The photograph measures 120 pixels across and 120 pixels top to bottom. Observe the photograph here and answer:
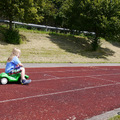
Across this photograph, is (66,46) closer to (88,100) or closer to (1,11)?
(1,11)

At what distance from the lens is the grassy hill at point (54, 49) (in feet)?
63.3

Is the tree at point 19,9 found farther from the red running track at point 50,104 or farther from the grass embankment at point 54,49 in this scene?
the red running track at point 50,104

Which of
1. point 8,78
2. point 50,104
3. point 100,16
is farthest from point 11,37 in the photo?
point 50,104

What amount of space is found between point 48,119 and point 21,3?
733 inches

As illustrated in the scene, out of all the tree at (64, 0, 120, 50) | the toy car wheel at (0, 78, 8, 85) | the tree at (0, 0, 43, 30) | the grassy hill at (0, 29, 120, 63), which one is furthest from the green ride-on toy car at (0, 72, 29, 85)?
the tree at (64, 0, 120, 50)

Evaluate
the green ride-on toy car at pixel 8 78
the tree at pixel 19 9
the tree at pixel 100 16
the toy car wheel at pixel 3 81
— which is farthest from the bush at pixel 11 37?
the toy car wheel at pixel 3 81

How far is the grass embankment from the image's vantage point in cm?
1934

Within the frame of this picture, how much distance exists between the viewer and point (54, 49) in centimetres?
2394

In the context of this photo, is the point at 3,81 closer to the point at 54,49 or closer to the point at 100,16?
the point at 54,49

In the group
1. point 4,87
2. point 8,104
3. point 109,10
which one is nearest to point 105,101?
point 8,104

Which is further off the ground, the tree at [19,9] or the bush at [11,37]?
the tree at [19,9]

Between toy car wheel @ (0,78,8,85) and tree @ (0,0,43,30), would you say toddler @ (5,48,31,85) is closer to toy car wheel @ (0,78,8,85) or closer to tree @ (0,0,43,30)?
toy car wheel @ (0,78,8,85)

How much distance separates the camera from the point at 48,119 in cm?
420

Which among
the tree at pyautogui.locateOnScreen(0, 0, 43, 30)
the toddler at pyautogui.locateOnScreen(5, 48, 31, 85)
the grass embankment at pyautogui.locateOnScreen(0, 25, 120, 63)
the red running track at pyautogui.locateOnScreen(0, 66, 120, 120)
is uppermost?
the tree at pyautogui.locateOnScreen(0, 0, 43, 30)
